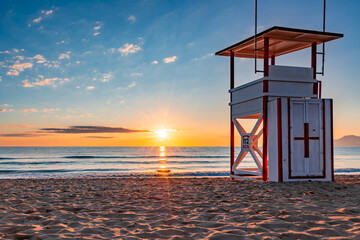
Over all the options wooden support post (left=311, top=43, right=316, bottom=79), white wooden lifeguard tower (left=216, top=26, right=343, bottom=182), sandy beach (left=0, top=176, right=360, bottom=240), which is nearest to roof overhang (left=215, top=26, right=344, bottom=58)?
white wooden lifeguard tower (left=216, top=26, right=343, bottom=182)

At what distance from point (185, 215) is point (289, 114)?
5725 millimetres

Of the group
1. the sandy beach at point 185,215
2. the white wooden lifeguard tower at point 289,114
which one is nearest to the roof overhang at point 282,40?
the white wooden lifeguard tower at point 289,114

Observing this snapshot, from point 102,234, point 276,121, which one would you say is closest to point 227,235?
point 102,234

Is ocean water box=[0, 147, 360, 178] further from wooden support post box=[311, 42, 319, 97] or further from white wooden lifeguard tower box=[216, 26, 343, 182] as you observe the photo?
wooden support post box=[311, 42, 319, 97]

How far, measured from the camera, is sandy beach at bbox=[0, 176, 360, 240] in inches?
164

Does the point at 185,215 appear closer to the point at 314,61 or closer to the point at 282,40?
the point at 282,40

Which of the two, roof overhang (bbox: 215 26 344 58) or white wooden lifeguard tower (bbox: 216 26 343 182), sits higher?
roof overhang (bbox: 215 26 344 58)

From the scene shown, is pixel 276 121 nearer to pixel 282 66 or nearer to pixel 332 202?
pixel 282 66

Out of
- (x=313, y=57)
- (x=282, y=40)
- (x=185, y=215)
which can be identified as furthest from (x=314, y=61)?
(x=185, y=215)

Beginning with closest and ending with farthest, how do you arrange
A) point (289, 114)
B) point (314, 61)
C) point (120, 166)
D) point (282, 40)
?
point (289, 114)
point (282, 40)
point (314, 61)
point (120, 166)

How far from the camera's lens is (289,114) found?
9625 mm

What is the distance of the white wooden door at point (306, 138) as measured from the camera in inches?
378

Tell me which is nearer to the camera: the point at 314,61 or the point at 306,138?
the point at 306,138

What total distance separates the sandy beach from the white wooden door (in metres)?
1.76
